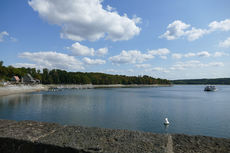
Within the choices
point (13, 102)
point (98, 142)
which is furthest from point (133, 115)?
point (13, 102)

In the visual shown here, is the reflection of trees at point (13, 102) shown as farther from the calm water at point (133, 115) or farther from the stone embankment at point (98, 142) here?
the stone embankment at point (98, 142)

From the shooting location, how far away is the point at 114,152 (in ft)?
6.56

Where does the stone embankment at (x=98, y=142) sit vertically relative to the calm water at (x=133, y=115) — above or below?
above

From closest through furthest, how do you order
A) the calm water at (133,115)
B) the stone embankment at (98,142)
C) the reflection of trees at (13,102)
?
the stone embankment at (98,142) < the calm water at (133,115) < the reflection of trees at (13,102)

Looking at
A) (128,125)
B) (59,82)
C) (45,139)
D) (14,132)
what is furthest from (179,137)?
(59,82)

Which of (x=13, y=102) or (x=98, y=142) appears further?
(x=13, y=102)

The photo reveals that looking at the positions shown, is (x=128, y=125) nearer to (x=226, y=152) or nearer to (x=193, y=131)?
(x=193, y=131)

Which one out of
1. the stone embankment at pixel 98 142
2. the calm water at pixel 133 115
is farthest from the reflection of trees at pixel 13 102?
the stone embankment at pixel 98 142

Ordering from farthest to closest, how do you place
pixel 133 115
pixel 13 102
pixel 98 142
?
pixel 13 102 < pixel 133 115 < pixel 98 142

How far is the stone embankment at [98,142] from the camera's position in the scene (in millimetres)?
2127

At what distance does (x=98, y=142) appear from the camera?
2.30m

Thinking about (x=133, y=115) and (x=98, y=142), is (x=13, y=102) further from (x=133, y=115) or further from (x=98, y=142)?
(x=98, y=142)

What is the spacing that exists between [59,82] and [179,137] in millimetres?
158408

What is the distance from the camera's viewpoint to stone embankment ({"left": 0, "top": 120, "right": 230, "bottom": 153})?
6.98ft
